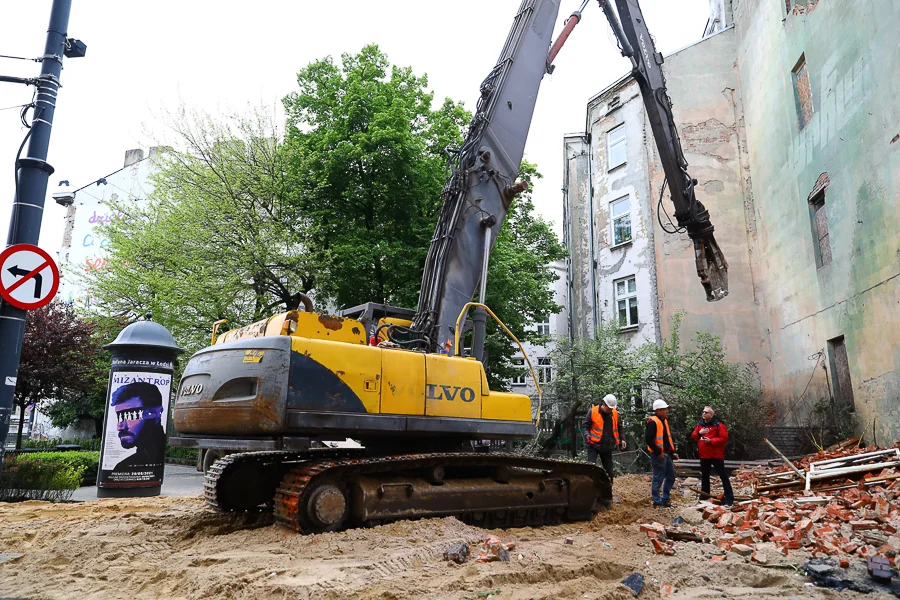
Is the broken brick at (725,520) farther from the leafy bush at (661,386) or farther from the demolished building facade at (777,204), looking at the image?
the leafy bush at (661,386)

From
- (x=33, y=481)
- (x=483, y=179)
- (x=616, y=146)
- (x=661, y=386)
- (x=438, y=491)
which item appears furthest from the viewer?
(x=616, y=146)

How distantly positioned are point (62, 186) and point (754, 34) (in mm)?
43778

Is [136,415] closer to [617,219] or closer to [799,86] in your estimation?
[799,86]

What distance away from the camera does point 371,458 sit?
6.52 m

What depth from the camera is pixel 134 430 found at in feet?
33.9

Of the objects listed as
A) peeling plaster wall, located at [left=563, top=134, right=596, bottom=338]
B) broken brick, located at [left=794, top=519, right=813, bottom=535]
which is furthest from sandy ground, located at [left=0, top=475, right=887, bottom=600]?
peeling plaster wall, located at [left=563, top=134, right=596, bottom=338]

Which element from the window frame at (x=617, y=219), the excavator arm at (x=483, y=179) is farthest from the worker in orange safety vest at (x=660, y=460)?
the window frame at (x=617, y=219)

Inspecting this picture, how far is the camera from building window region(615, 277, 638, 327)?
2136 centimetres

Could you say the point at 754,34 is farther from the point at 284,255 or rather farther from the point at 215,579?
the point at 215,579

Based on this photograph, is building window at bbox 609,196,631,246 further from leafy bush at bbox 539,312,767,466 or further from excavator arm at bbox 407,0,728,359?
excavator arm at bbox 407,0,728,359

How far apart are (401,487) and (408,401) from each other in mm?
882

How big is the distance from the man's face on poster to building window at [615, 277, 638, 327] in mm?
15324

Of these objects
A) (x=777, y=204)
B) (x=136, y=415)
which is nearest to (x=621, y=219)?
(x=777, y=204)

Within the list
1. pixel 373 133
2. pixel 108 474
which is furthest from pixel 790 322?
pixel 108 474
